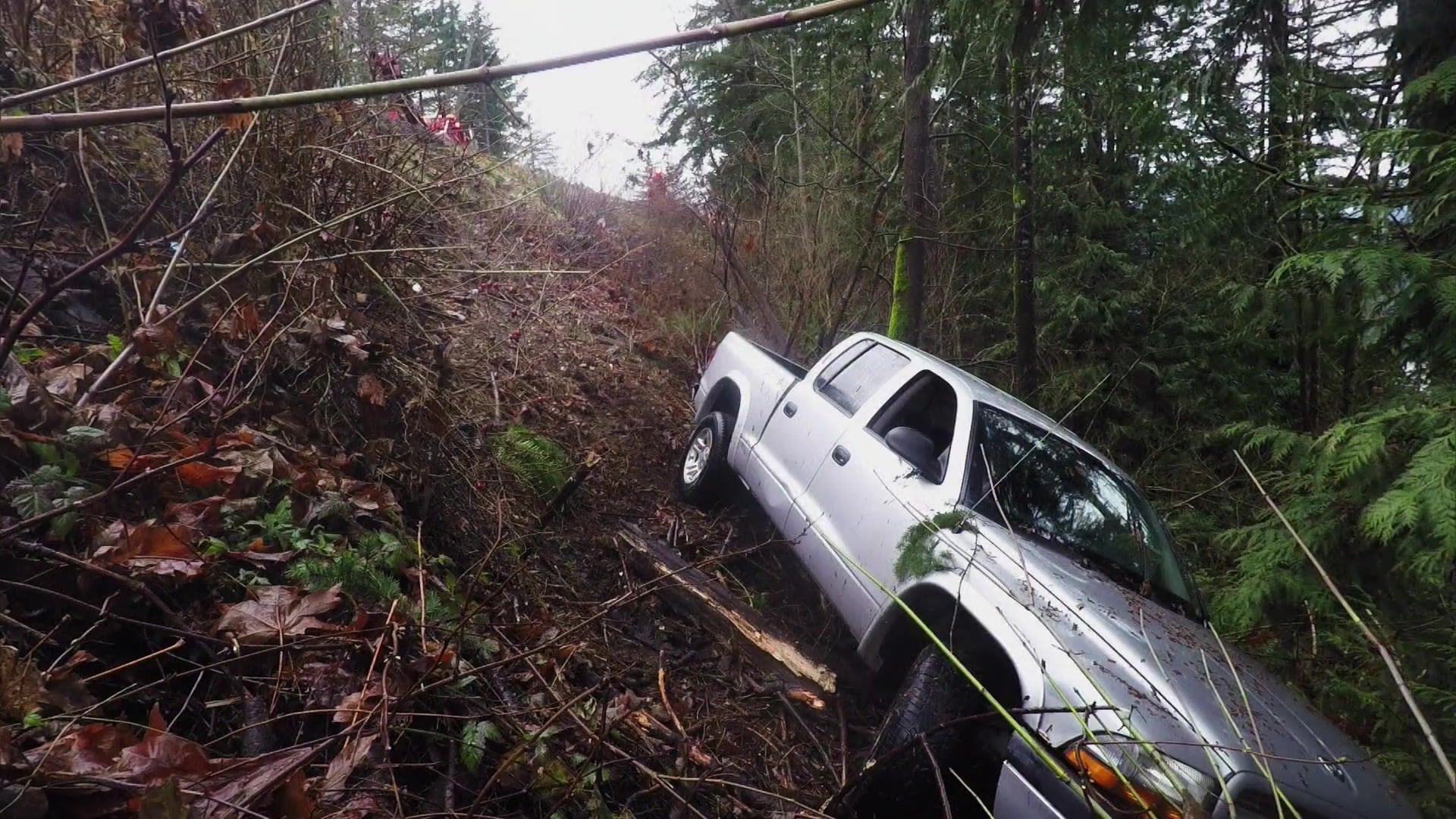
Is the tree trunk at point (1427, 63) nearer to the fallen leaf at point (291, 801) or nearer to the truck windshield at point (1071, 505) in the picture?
the truck windshield at point (1071, 505)

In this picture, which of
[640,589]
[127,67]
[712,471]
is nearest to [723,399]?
[712,471]

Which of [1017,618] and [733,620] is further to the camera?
[733,620]

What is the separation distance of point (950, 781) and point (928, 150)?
22.8ft

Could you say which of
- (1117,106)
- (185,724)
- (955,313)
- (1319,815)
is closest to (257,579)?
(185,724)

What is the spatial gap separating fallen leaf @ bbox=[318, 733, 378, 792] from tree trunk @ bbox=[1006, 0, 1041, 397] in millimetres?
7231

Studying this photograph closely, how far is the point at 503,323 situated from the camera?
7.92m

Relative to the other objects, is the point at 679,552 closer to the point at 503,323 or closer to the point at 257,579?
the point at 257,579

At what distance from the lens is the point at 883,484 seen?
13.5 ft

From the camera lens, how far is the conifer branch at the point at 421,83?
3.55 feet

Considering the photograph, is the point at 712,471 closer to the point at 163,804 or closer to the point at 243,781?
the point at 243,781

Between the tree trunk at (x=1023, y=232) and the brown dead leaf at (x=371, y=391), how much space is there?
6281 millimetres

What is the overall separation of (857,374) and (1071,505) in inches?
68.4

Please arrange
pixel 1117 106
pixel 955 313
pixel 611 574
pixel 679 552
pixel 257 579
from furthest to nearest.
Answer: pixel 955 313, pixel 1117 106, pixel 679 552, pixel 611 574, pixel 257 579

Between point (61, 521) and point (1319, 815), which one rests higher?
point (61, 521)
